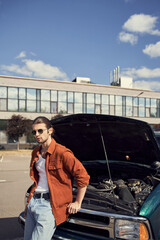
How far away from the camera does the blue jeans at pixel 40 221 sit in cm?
A: 227

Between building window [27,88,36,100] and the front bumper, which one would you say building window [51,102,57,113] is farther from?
the front bumper

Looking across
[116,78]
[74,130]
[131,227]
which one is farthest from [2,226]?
[116,78]

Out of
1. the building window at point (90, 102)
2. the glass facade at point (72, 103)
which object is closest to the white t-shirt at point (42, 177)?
the glass facade at point (72, 103)

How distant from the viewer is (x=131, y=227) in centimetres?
242

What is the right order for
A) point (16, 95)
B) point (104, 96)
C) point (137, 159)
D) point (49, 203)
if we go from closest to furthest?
point (49, 203), point (137, 159), point (16, 95), point (104, 96)

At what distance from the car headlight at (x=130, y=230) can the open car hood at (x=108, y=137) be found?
1160 millimetres

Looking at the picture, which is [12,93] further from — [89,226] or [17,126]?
[89,226]

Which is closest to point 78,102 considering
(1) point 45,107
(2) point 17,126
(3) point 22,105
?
(1) point 45,107

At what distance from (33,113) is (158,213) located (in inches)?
1373

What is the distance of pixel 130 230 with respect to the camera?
7.93ft

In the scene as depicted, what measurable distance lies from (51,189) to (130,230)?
33.6 inches

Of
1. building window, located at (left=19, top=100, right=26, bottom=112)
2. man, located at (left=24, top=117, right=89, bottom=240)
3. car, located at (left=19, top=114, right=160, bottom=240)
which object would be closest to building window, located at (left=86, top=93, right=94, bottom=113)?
building window, located at (left=19, top=100, right=26, bottom=112)

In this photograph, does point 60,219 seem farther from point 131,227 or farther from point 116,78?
point 116,78

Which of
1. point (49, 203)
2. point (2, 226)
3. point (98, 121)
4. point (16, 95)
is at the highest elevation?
point (16, 95)
